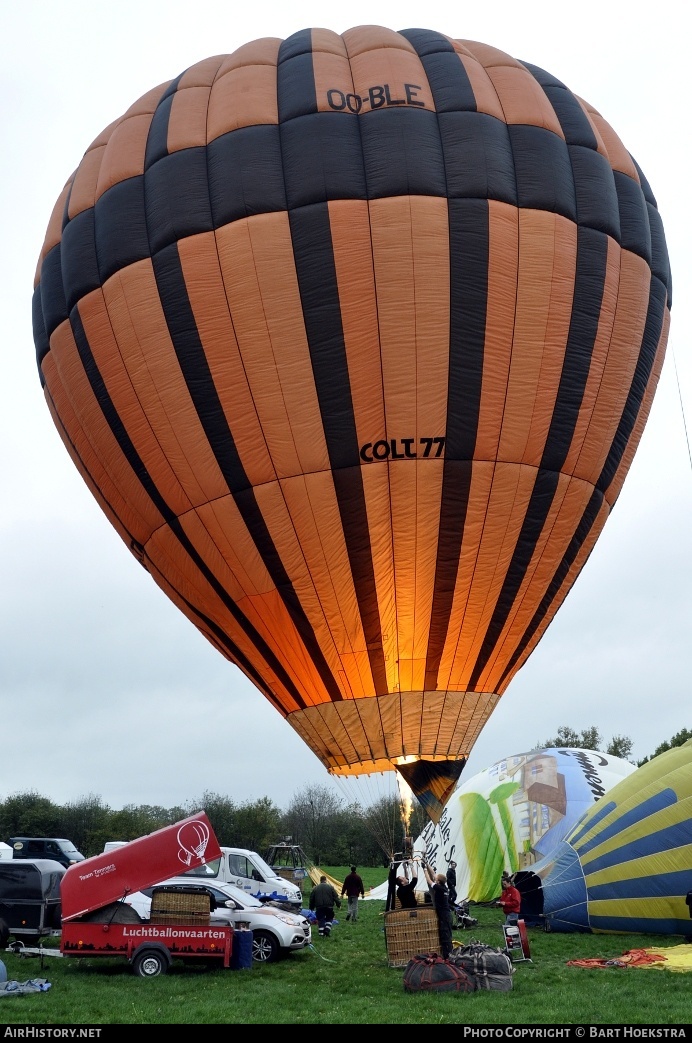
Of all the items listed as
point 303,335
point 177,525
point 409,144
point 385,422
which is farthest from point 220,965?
point 409,144

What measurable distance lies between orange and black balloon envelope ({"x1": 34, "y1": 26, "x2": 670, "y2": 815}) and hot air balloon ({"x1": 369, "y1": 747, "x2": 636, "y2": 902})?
5.27m

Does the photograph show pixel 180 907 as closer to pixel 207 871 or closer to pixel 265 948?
pixel 265 948

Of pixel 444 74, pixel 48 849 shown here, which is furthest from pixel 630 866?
pixel 48 849

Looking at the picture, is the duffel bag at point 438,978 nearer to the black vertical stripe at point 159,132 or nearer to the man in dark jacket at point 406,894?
the man in dark jacket at point 406,894

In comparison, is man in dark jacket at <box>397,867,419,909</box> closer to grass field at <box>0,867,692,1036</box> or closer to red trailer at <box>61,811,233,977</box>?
grass field at <box>0,867,692,1036</box>

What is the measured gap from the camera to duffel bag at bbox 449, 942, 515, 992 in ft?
30.7

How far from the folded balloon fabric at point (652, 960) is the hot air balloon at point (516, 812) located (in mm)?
5335

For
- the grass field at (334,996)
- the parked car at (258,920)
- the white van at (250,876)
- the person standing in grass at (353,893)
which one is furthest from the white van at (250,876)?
the grass field at (334,996)

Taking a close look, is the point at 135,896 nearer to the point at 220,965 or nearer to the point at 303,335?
the point at 220,965

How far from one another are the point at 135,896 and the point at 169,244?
25.4 feet

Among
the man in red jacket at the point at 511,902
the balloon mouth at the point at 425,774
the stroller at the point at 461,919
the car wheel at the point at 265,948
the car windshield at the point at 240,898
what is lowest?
the stroller at the point at 461,919

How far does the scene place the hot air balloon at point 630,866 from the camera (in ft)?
40.3

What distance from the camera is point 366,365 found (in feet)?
38.8

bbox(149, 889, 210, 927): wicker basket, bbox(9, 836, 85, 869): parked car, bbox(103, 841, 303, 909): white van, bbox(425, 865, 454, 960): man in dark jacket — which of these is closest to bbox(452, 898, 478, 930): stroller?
bbox(103, 841, 303, 909): white van
